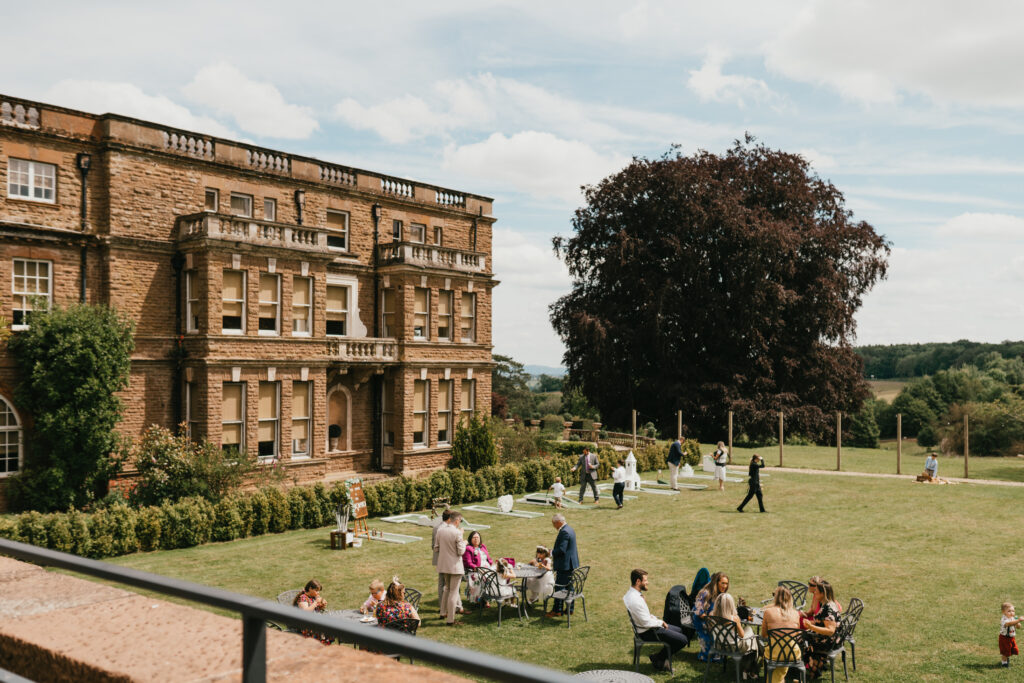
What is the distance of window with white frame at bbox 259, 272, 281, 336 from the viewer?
28.1 meters

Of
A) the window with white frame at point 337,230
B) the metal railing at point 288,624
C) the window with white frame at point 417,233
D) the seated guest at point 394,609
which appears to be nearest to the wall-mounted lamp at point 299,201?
the window with white frame at point 337,230

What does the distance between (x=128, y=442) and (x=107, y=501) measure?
221cm

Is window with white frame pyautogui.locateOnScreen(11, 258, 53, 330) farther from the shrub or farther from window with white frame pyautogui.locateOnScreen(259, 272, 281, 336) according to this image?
the shrub

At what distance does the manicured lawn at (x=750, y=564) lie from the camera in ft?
41.6

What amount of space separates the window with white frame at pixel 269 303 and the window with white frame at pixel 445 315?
8036 millimetres

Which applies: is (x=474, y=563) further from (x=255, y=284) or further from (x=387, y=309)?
(x=387, y=309)

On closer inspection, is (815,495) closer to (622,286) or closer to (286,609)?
(622,286)

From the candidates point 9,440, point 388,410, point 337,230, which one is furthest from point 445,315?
point 9,440

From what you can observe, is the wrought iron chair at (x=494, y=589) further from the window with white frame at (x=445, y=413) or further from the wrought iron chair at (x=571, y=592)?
the window with white frame at (x=445, y=413)

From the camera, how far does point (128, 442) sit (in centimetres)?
2506

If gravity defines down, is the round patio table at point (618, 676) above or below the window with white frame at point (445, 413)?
below

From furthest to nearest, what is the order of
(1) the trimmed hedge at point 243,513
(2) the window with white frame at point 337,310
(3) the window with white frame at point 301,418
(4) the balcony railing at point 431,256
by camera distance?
(4) the balcony railing at point 431,256
(2) the window with white frame at point 337,310
(3) the window with white frame at point 301,418
(1) the trimmed hedge at point 243,513

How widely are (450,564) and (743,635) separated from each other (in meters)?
5.21

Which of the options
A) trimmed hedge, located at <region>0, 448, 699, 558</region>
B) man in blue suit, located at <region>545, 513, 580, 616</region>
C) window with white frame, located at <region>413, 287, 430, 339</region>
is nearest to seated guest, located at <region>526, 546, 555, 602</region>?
man in blue suit, located at <region>545, 513, 580, 616</region>
